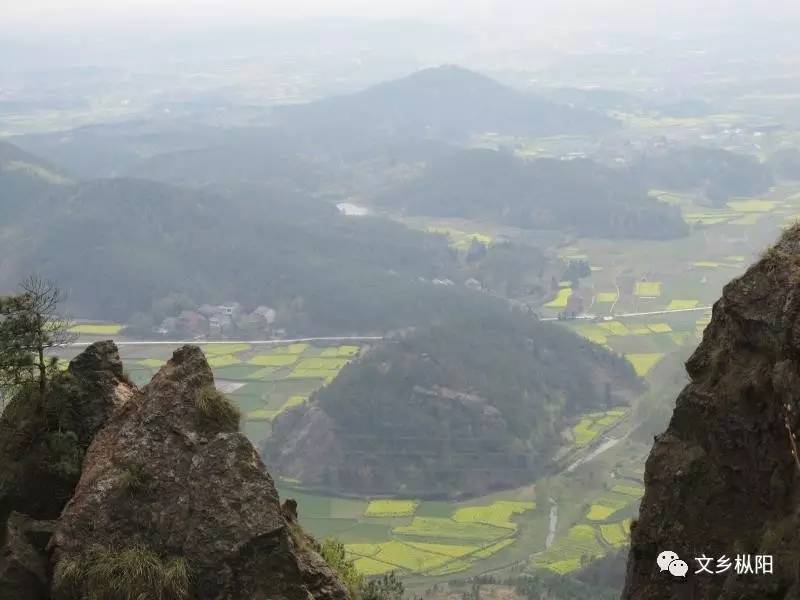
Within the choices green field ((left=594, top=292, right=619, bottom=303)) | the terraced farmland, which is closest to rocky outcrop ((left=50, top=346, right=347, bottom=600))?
the terraced farmland

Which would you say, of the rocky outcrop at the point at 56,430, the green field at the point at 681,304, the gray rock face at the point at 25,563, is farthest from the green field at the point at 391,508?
the gray rock face at the point at 25,563

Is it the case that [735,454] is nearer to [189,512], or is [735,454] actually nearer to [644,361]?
[189,512]

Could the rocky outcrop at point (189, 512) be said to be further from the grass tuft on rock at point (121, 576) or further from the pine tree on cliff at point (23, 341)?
the pine tree on cliff at point (23, 341)

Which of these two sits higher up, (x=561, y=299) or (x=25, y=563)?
(x=25, y=563)

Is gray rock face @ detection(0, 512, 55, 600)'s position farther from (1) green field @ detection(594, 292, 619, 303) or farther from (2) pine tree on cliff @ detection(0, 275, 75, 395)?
(1) green field @ detection(594, 292, 619, 303)

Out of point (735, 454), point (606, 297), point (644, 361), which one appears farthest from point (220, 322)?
point (735, 454)

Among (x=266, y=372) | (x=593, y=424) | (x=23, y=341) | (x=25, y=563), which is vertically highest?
(x=23, y=341)
